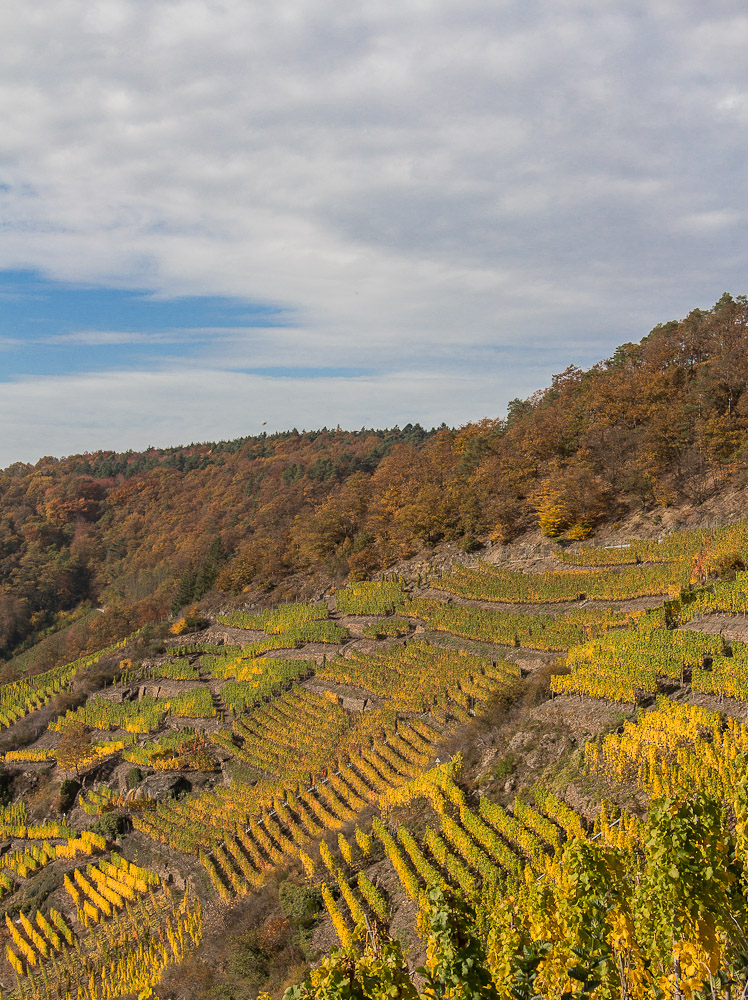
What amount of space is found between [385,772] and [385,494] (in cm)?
3030

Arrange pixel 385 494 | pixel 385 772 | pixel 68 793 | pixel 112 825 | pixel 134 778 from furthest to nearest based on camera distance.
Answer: pixel 385 494, pixel 68 793, pixel 134 778, pixel 112 825, pixel 385 772

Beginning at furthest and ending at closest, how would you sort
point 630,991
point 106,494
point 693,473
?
1. point 106,494
2. point 693,473
3. point 630,991

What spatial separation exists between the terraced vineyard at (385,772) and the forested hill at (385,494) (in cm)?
508

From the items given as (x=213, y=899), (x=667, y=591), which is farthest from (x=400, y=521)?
(x=213, y=899)

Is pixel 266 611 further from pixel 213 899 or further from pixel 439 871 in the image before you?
pixel 439 871

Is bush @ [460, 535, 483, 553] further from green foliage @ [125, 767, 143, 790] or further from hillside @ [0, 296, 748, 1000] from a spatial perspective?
green foliage @ [125, 767, 143, 790]

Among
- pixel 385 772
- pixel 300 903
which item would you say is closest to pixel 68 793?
pixel 385 772

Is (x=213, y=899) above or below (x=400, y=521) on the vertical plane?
below

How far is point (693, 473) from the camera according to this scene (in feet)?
102

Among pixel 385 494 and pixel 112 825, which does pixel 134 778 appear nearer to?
pixel 112 825

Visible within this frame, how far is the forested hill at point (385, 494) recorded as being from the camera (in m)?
33.3

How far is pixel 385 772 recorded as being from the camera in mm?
18625

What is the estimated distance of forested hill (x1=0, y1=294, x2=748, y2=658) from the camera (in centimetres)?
3328

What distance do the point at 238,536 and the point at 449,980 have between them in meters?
66.8
